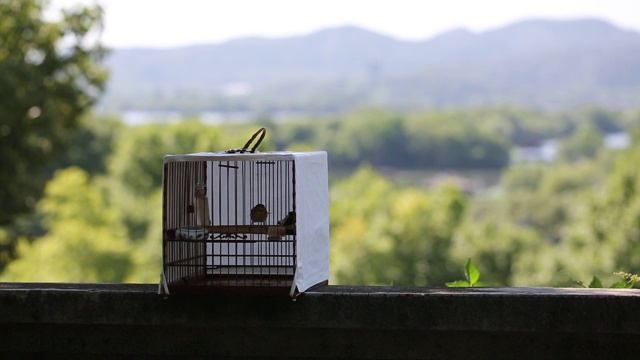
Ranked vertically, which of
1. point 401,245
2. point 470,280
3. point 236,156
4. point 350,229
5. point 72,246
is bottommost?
point 401,245

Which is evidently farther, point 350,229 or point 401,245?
point 350,229

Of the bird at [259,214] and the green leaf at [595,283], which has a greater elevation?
the bird at [259,214]

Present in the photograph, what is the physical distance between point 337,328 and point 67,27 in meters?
27.6

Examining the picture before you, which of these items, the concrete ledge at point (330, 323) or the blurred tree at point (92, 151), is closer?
the concrete ledge at point (330, 323)

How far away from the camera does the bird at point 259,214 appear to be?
432 centimetres

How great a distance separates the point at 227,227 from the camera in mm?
4328

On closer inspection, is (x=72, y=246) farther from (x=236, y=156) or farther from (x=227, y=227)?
(x=236, y=156)

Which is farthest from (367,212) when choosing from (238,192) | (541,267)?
(238,192)

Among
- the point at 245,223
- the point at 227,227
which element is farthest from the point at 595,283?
the point at 227,227

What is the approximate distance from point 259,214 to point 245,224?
217 mm

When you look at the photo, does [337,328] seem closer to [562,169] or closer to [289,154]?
[289,154]

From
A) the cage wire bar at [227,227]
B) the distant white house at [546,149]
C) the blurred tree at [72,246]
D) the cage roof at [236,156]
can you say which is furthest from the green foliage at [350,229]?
the distant white house at [546,149]

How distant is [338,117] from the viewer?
172m

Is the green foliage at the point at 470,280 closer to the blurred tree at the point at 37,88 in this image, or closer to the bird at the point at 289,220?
the bird at the point at 289,220
